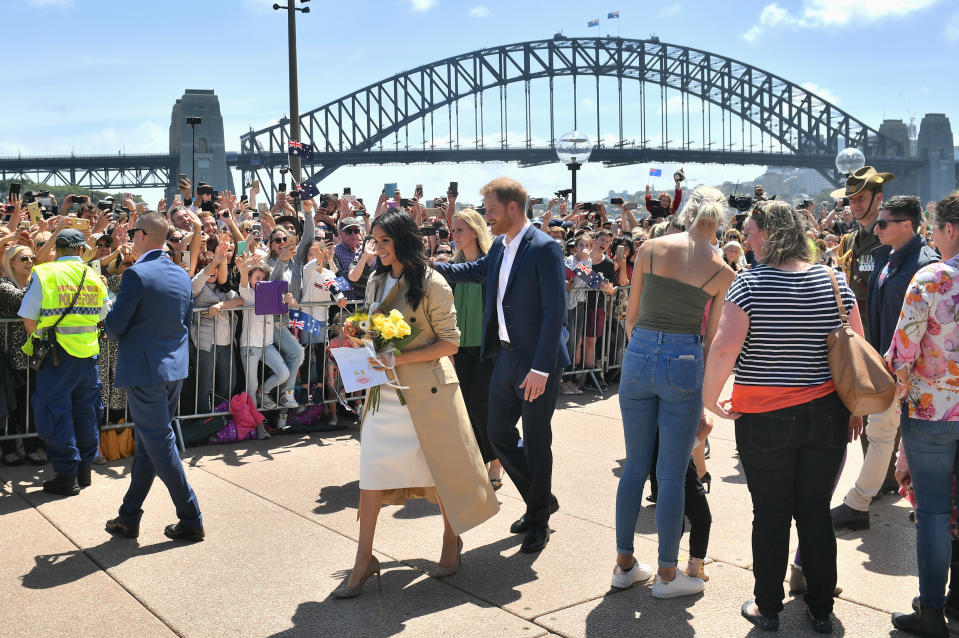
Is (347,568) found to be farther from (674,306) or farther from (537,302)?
(674,306)

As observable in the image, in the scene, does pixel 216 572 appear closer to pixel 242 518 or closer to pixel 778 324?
pixel 242 518

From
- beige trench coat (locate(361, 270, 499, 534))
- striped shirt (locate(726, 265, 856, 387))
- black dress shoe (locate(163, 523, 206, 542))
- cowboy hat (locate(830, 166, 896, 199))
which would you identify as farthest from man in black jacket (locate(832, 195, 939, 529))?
black dress shoe (locate(163, 523, 206, 542))

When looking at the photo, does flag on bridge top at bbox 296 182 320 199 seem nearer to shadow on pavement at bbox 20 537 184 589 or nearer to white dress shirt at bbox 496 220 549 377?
white dress shirt at bbox 496 220 549 377

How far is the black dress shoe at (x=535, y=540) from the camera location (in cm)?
469

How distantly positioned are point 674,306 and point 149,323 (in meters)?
2.79

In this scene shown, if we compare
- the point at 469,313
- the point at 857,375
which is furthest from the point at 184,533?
the point at 857,375

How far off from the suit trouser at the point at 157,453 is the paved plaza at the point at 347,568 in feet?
0.54

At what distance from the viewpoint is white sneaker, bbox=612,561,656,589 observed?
13.6ft

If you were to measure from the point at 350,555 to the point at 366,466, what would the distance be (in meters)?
0.78

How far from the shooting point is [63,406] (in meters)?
5.79

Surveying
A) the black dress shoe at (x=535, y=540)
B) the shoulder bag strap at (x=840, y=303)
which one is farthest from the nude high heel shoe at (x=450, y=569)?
the shoulder bag strap at (x=840, y=303)

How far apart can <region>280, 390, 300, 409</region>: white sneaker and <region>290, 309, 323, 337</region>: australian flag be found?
0.55m

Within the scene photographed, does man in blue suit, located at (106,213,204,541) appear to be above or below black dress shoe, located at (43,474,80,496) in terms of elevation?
above

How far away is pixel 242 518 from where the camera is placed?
17.3 feet
